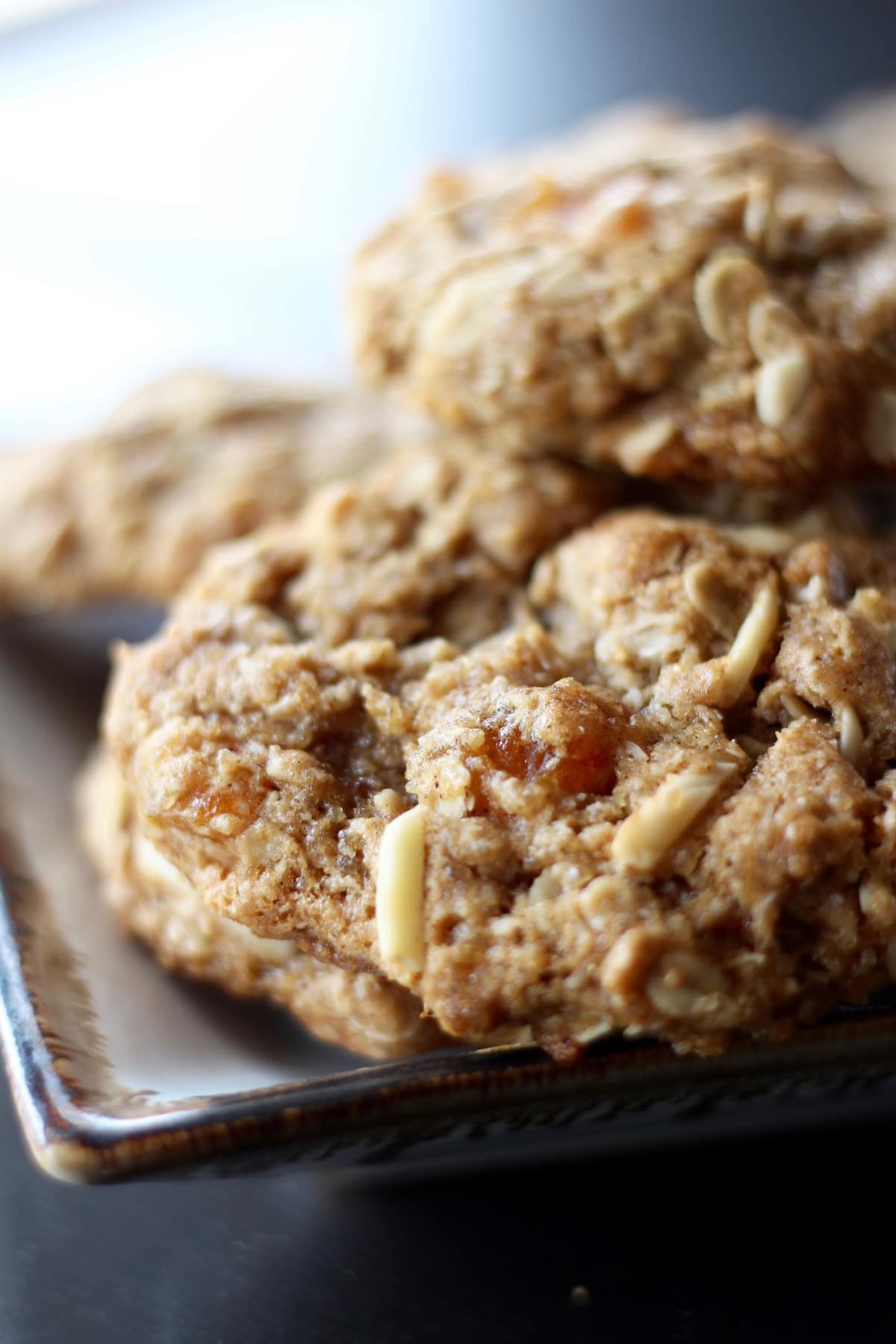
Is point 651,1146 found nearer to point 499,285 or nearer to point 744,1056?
point 744,1056

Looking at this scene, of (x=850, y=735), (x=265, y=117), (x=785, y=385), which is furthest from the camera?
(x=265, y=117)

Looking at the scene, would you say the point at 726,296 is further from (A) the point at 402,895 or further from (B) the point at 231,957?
(B) the point at 231,957

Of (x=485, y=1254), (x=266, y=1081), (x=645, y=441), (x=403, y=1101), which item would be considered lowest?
(x=485, y=1254)

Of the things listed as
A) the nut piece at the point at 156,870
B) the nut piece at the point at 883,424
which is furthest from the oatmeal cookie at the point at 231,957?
the nut piece at the point at 883,424

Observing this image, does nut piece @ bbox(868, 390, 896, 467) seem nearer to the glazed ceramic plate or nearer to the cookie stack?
the cookie stack

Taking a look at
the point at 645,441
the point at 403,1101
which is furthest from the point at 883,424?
the point at 403,1101

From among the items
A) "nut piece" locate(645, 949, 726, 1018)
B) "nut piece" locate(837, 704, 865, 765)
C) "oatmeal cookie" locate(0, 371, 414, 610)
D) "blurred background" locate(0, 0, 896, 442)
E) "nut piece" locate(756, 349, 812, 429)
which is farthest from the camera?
"blurred background" locate(0, 0, 896, 442)

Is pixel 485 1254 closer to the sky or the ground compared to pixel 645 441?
closer to the ground

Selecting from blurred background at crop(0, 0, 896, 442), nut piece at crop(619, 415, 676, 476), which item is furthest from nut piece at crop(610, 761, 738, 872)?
blurred background at crop(0, 0, 896, 442)

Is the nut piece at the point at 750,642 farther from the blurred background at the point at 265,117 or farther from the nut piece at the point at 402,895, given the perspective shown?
the blurred background at the point at 265,117
